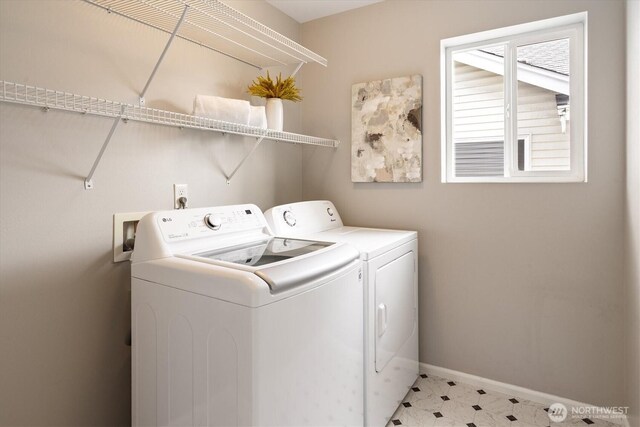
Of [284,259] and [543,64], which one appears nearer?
[284,259]

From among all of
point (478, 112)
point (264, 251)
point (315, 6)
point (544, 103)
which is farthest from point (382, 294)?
point (315, 6)

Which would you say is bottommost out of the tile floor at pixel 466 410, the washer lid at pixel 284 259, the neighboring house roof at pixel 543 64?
the tile floor at pixel 466 410

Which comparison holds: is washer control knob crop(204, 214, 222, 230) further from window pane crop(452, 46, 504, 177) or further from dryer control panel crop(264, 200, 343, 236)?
window pane crop(452, 46, 504, 177)

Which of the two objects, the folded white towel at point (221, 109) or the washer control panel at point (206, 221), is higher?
the folded white towel at point (221, 109)

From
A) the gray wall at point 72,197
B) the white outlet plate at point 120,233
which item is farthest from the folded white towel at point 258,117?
the white outlet plate at point 120,233

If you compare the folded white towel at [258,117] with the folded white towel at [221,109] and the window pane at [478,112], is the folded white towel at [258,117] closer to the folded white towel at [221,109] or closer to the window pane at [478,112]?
the folded white towel at [221,109]

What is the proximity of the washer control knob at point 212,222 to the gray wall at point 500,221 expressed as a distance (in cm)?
115

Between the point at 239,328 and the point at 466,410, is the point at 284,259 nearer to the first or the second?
the point at 239,328

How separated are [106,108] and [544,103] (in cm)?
219

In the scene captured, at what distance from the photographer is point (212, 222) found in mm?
1607

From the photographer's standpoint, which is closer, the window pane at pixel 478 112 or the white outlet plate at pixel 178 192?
the white outlet plate at pixel 178 192

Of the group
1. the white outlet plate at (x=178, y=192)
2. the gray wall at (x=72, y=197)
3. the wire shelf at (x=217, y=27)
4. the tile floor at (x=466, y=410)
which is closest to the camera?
the gray wall at (x=72, y=197)

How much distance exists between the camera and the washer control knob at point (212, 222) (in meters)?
1.59

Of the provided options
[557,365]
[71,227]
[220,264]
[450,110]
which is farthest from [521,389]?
[71,227]
